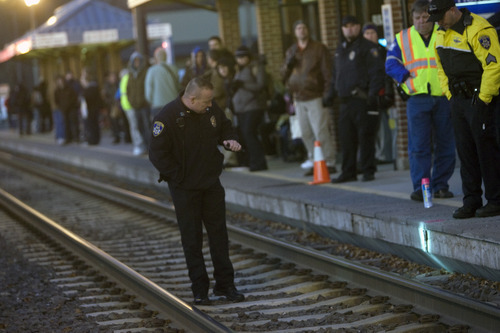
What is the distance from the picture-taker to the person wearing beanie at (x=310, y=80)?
516 inches

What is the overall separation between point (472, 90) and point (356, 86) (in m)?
3.52

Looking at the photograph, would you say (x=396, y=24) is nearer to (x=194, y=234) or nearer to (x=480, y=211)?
(x=480, y=211)

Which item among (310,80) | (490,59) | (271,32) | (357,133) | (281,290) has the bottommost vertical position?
(281,290)

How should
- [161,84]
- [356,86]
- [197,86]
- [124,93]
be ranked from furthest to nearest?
[124,93] < [161,84] < [356,86] < [197,86]

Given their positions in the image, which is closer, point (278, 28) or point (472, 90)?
point (472, 90)

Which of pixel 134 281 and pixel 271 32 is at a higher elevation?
pixel 271 32

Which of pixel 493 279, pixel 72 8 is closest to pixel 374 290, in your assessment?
pixel 493 279

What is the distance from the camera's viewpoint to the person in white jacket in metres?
17.8

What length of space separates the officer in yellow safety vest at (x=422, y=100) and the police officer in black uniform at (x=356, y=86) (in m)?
1.53

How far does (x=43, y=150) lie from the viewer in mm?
27594

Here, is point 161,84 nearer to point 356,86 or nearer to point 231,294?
point 356,86

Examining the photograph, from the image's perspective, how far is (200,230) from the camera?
313 inches

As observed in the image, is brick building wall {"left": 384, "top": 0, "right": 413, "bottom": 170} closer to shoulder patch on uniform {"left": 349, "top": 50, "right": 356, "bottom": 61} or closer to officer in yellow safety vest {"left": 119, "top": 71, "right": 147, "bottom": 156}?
shoulder patch on uniform {"left": 349, "top": 50, "right": 356, "bottom": 61}

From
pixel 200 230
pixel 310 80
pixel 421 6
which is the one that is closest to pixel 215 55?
pixel 310 80
